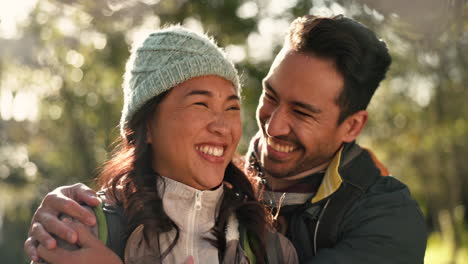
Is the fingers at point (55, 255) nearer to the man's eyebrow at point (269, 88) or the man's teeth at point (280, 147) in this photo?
the man's teeth at point (280, 147)

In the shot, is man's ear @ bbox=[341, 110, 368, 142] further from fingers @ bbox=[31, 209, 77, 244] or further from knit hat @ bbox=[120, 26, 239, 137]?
fingers @ bbox=[31, 209, 77, 244]

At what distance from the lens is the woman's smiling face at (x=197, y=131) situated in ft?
9.08

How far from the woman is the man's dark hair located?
799 mm

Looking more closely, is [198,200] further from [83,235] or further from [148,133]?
[83,235]

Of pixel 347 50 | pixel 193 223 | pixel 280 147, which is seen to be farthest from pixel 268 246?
pixel 347 50

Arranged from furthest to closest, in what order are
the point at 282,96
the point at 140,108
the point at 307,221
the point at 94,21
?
the point at 94,21, the point at 282,96, the point at 307,221, the point at 140,108

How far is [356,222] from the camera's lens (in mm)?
3148

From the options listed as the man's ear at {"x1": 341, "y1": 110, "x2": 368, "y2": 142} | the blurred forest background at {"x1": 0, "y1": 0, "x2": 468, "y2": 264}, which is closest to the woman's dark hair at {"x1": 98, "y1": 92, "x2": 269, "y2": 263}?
the man's ear at {"x1": 341, "y1": 110, "x2": 368, "y2": 142}

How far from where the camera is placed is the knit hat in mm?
2785

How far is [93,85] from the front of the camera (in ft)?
32.5

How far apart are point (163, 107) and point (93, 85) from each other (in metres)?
7.37

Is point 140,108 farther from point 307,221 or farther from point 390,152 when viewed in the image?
point 390,152

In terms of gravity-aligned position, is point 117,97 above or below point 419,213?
above

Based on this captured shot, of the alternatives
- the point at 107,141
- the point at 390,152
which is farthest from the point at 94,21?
the point at 390,152
